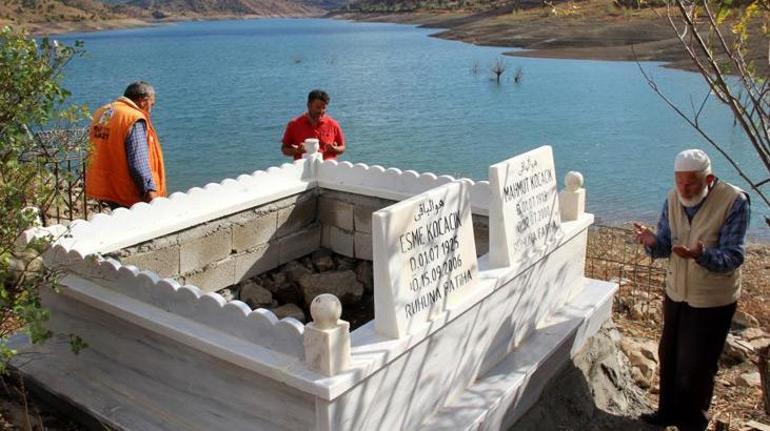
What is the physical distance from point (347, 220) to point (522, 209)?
2.20 metres

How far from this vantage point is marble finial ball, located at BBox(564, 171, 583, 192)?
6016 millimetres

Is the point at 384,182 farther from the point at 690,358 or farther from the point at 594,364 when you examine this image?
the point at 690,358

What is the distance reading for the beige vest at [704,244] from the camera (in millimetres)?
4758

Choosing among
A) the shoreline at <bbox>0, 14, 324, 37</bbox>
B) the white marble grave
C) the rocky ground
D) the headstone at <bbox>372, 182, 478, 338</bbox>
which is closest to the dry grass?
the rocky ground

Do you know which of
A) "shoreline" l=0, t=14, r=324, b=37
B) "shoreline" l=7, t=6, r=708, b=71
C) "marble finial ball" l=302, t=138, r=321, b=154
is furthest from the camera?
"shoreline" l=0, t=14, r=324, b=37

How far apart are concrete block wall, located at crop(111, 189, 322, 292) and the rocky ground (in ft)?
0.47

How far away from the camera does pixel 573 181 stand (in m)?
6.08

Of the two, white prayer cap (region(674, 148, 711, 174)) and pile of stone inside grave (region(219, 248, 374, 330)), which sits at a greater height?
white prayer cap (region(674, 148, 711, 174))

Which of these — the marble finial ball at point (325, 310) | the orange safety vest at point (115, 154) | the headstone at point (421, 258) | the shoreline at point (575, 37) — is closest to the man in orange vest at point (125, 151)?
the orange safety vest at point (115, 154)

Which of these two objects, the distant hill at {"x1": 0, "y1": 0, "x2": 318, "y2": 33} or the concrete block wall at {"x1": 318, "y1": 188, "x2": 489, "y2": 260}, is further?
the distant hill at {"x1": 0, "y1": 0, "x2": 318, "y2": 33}

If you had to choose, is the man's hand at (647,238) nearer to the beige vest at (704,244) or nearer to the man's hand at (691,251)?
the beige vest at (704,244)

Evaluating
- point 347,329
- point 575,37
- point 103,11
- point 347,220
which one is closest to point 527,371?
point 347,329

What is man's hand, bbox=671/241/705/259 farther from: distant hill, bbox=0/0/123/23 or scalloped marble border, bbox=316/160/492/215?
distant hill, bbox=0/0/123/23

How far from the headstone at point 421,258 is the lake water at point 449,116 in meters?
7.72
